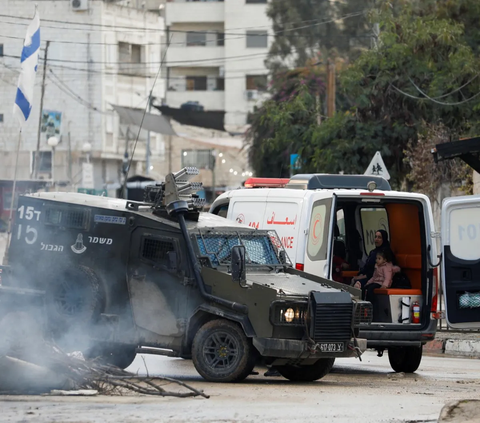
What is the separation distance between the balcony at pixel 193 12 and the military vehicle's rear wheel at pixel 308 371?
71.1m

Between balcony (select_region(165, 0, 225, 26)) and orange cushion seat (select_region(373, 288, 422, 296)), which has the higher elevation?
balcony (select_region(165, 0, 225, 26))

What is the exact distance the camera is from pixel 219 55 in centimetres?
8456

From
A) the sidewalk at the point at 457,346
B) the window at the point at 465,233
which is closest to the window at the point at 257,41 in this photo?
the sidewalk at the point at 457,346

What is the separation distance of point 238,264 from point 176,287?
93 centimetres

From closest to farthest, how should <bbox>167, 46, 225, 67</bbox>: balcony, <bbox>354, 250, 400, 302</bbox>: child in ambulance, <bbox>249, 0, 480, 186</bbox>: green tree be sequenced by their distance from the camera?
<bbox>354, 250, 400, 302</bbox>: child in ambulance → <bbox>249, 0, 480, 186</bbox>: green tree → <bbox>167, 46, 225, 67</bbox>: balcony

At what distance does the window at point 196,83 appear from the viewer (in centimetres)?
8538

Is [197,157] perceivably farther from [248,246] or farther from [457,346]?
[248,246]

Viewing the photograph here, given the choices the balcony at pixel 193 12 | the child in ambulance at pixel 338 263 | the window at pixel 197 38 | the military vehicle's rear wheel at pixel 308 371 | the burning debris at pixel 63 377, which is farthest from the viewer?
the window at pixel 197 38

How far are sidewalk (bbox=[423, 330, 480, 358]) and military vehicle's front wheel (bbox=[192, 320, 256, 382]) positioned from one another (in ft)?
20.4

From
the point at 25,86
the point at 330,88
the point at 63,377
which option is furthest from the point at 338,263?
the point at 330,88

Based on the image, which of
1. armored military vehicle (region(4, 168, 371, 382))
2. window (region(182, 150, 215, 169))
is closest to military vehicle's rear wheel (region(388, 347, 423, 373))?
armored military vehicle (region(4, 168, 371, 382))

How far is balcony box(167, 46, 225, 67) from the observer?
→ 8462 centimetres

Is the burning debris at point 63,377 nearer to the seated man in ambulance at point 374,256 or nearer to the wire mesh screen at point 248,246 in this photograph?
the wire mesh screen at point 248,246

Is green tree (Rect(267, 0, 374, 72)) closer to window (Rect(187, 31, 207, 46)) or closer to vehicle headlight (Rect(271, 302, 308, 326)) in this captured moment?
window (Rect(187, 31, 207, 46))
